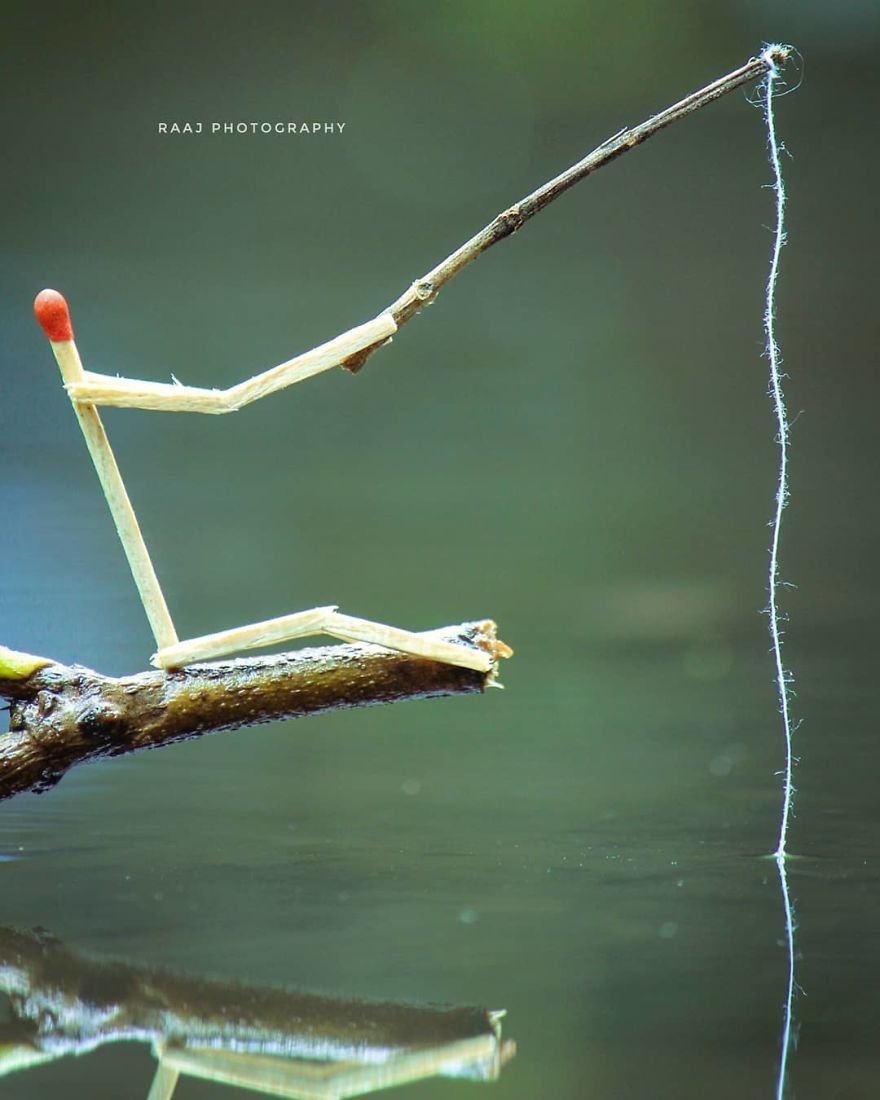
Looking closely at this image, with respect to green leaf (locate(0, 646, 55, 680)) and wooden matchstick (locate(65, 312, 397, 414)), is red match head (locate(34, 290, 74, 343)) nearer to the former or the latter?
wooden matchstick (locate(65, 312, 397, 414))

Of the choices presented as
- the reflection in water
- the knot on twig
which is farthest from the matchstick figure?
the reflection in water

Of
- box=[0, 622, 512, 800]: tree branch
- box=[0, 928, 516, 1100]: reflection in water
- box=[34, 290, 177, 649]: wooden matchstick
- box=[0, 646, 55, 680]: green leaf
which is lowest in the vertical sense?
box=[0, 928, 516, 1100]: reflection in water

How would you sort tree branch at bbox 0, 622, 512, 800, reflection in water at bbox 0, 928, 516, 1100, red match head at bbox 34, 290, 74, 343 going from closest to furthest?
reflection in water at bbox 0, 928, 516, 1100 → red match head at bbox 34, 290, 74, 343 → tree branch at bbox 0, 622, 512, 800

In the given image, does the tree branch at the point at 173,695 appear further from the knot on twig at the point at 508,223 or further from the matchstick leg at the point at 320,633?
the knot on twig at the point at 508,223

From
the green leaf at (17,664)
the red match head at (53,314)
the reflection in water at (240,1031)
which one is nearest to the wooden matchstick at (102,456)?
the red match head at (53,314)

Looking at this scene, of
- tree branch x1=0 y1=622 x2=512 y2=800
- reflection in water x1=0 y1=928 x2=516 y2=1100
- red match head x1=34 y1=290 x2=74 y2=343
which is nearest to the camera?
reflection in water x1=0 y1=928 x2=516 y2=1100

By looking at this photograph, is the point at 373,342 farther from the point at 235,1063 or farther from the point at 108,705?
the point at 235,1063

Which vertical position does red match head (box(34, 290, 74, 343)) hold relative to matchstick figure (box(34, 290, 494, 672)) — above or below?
above

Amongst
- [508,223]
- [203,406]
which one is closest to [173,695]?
[203,406]
